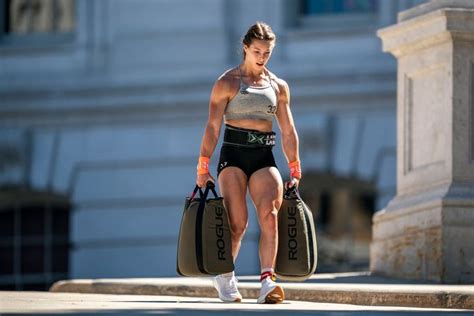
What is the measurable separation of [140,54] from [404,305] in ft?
42.9

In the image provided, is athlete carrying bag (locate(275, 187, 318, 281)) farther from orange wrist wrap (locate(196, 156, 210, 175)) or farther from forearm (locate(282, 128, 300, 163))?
orange wrist wrap (locate(196, 156, 210, 175))

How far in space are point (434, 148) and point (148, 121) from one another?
1088 cm

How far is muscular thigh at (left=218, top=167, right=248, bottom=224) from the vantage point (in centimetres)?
1342

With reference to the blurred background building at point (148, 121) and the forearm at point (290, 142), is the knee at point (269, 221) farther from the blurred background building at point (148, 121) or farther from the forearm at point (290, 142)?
the blurred background building at point (148, 121)

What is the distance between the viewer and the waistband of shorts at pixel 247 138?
44.1 feet

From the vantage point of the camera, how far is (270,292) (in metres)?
13.4

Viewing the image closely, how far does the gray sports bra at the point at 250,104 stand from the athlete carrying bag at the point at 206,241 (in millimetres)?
487

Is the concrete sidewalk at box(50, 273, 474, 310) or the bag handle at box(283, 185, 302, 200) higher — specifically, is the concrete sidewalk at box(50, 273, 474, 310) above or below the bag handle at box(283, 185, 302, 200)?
below

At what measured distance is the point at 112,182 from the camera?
26906mm

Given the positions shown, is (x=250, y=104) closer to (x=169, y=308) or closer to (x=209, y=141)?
(x=209, y=141)

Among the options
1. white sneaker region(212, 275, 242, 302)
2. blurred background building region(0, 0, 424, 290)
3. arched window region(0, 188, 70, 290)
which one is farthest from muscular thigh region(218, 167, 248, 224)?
arched window region(0, 188, 70, 290)

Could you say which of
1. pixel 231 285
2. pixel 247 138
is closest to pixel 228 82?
pixel 247 138

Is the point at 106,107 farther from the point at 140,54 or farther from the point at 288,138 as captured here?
the point at 288,138

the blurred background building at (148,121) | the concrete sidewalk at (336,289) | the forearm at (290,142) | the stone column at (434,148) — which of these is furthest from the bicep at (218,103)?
the blurred background building at (148,121)
